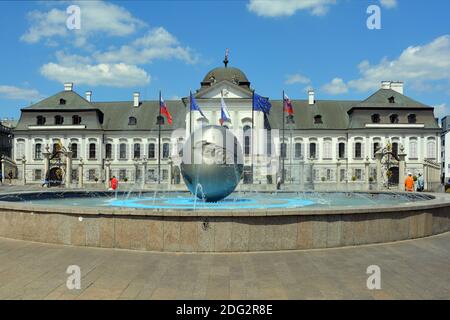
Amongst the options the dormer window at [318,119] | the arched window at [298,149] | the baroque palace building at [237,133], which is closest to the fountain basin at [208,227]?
the baroque palace building at [237,133]

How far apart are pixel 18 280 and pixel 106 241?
7.91ft

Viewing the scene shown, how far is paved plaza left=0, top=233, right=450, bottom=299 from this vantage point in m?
5.60

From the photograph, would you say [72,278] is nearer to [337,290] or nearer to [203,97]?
[337,290]

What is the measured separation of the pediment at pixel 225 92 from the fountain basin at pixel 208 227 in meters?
46.5

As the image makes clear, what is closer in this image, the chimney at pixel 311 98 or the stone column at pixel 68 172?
the stone column at pixel 68 172

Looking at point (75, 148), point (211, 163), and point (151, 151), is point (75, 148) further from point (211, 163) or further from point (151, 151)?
point (211, 163)

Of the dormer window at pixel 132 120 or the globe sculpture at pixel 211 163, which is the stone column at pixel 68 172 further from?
the globe sculpture at pixel 211 163

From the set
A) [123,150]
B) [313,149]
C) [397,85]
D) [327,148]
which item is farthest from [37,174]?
[397,85]

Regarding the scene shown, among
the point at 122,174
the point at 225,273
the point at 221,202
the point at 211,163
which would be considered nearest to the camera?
the point at 225,273

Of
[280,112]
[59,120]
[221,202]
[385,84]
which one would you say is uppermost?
[385,84]

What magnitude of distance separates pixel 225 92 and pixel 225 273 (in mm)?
49753

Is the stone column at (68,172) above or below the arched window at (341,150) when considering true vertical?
below

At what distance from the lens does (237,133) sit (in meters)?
55.7

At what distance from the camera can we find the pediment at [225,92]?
179 feet
